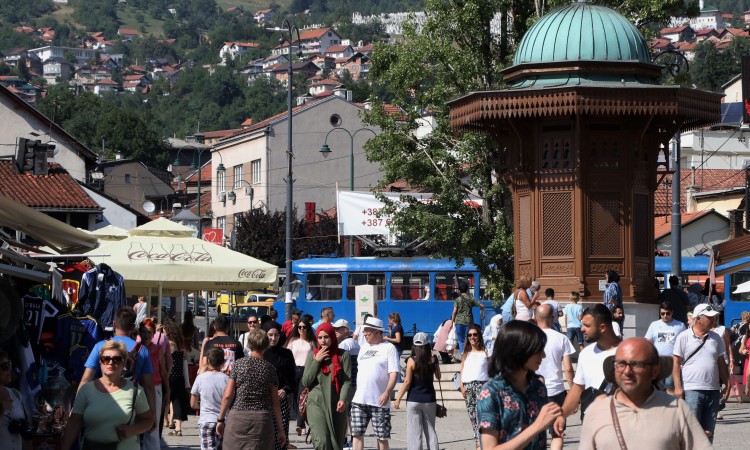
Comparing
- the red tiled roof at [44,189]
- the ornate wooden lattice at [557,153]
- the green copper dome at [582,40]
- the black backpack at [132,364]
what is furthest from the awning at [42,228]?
the red tiled roof at [44,189]

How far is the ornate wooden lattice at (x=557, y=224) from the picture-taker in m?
23.8

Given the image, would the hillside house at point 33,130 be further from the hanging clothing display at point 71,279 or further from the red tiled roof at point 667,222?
the hanging clothing display at point 71,279

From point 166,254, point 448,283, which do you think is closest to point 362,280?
point 448,283

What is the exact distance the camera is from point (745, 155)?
78.9 metres

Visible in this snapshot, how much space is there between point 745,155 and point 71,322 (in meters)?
69.0

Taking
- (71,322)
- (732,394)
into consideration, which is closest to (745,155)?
(732,394)

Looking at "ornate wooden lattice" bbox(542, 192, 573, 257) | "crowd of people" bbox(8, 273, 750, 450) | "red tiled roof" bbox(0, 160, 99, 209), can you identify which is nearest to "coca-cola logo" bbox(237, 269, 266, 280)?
"crowd of people" bbox(8, 273, 750, 450)

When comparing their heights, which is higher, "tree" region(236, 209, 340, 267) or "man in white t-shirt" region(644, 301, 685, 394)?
"tree" region(236, 209, 340, 267)

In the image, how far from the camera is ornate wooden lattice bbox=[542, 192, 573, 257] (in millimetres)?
23828

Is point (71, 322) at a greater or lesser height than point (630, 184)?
lesser

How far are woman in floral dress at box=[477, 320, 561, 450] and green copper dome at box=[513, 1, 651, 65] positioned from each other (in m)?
16.2

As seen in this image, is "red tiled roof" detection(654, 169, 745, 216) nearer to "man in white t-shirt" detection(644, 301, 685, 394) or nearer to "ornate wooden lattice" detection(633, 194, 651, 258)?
"ornate wooden lattice" detection(633, 194, 651, 258)

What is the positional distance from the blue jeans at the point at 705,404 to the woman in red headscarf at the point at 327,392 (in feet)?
12.0

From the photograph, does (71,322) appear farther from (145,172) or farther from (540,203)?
(145,172)
